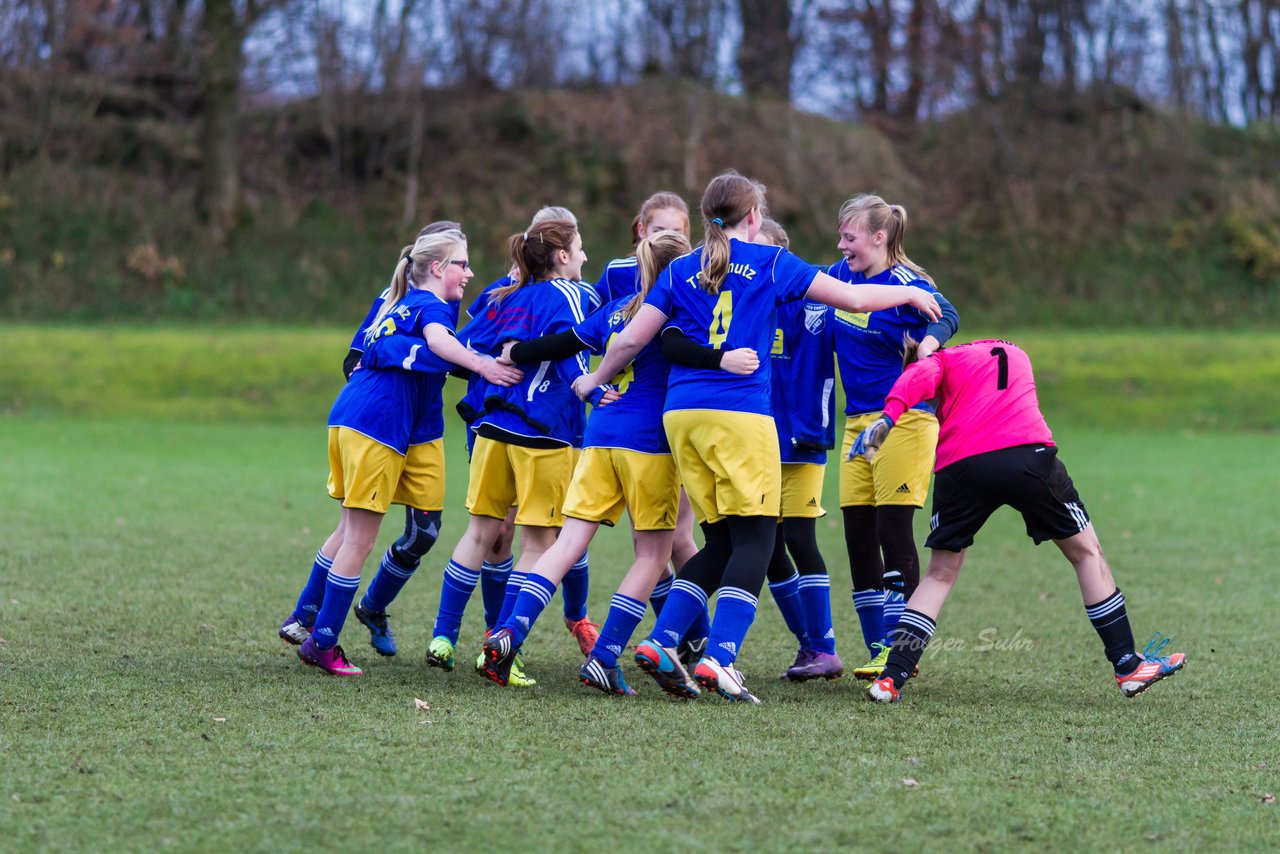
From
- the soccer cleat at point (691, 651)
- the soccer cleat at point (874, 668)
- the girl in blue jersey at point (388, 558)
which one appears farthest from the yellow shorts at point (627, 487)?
the soccer cleat at point (874, 668)

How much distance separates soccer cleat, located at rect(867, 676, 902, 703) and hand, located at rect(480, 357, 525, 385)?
1833mm

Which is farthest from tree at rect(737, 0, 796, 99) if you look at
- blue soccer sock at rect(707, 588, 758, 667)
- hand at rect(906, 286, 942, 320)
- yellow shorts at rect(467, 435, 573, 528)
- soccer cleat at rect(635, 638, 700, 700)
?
soccer cleat at rect(635, 638, 700, 700)

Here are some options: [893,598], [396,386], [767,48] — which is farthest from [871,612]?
[767,48]

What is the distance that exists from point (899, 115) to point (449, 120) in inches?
431

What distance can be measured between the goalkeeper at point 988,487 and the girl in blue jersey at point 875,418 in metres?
0.28

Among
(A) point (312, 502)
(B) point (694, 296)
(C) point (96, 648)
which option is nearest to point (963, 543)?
(B) point (694, 296)

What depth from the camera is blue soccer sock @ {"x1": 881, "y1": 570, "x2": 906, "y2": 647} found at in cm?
559

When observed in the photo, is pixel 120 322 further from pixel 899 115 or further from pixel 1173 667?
pixel 1173 667

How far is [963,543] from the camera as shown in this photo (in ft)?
16.8

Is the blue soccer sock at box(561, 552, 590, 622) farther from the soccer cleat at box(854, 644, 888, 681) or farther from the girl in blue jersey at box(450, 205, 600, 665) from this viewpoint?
the soccer cleat at box(854, 644, 888, 681)

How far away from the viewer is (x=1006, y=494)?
5.05 metres

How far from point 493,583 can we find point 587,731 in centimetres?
174

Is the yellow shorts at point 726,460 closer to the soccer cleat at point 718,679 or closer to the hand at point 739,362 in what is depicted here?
the hand at point 739,362

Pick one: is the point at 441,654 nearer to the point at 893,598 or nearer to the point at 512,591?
the point at 512,591
